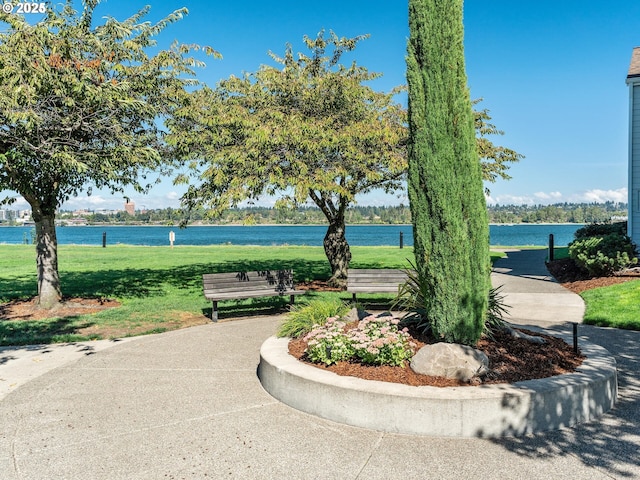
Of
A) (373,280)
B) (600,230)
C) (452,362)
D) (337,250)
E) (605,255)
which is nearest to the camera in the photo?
(452,362)

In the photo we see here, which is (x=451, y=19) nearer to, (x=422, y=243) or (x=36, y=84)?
(x=422, y=243)

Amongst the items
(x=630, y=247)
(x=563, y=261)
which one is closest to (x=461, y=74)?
(x=630, y=247)

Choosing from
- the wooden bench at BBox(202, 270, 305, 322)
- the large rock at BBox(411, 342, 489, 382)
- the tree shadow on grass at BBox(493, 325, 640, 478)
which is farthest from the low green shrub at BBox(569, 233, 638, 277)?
the large rock at BBox(411, 342, 489, 382)

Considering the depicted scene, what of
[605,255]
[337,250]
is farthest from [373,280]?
[605,255]

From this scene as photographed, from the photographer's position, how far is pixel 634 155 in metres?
16.4

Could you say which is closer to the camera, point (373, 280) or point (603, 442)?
point (603, 442)

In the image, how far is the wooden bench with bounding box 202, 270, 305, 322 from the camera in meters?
9.98

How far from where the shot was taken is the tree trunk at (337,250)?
47.5 feet

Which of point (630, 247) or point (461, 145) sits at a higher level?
point (461, 145)

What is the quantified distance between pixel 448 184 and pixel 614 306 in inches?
268

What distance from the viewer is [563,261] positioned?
18656mm

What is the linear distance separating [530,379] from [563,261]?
1514 centimetres

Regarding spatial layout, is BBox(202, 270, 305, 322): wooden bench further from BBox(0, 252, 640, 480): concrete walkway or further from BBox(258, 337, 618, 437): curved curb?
BBox(258, 337, 618, 437): curved curb

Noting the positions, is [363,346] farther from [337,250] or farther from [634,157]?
[634,157]
